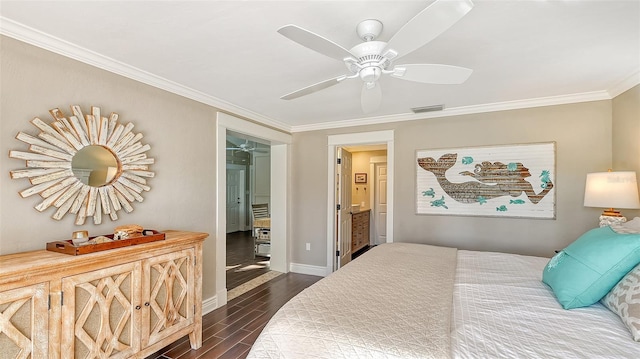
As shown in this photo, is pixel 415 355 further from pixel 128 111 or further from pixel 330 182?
pixel 330 182

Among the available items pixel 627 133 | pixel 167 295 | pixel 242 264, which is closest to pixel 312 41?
pixel 167 295

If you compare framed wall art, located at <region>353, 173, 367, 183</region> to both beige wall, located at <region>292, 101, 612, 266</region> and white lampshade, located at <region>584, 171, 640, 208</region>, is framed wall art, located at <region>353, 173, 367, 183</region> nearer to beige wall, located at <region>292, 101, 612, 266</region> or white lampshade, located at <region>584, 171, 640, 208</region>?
beige wall, located at <region>292, 101, 612, 266</region>

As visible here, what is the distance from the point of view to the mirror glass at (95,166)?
6.72 feet

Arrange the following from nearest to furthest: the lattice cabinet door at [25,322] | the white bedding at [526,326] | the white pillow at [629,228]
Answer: the white bedding at [526,326] < the lattice cabinet door at [25,322] < the white pillow at [629,228]

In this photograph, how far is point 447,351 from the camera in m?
1.10

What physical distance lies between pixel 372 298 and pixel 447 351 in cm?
52

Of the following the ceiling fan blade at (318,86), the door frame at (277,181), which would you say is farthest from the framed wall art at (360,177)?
the ceiling fan blade at (318,86)

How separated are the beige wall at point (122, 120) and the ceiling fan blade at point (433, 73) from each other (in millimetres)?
2110

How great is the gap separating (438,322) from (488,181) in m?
2.65

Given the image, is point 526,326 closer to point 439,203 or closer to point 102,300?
point 102,300

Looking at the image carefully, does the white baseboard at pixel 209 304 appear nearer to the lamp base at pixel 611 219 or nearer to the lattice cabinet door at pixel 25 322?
the lattice cabinet door at pixel 25 322

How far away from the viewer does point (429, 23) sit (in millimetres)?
1310

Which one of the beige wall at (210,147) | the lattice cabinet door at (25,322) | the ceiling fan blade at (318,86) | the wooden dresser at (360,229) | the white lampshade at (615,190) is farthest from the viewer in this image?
the wooden dresser at (360,229)

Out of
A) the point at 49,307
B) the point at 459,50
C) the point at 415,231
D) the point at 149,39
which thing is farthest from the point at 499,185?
the point at 49,307
